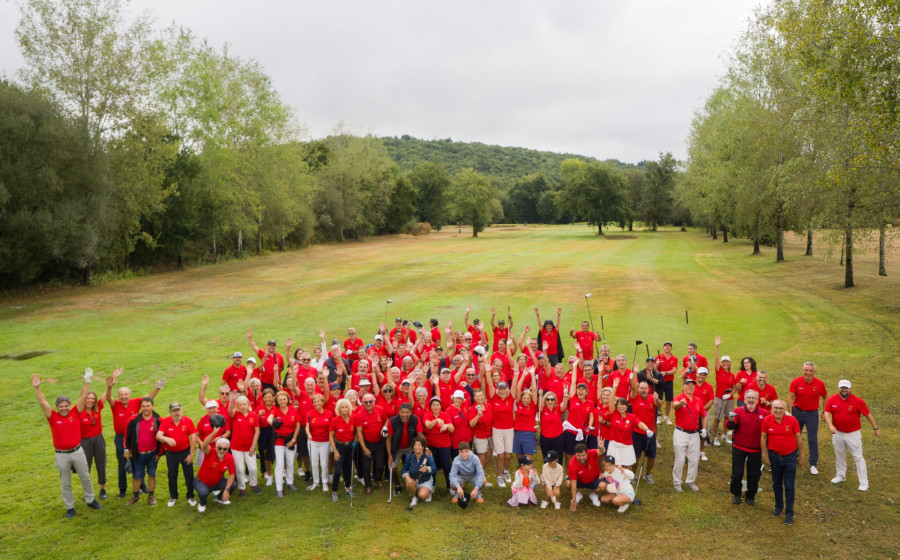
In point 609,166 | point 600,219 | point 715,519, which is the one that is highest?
point 609,166

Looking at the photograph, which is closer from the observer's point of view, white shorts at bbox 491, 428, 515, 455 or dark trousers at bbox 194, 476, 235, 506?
dark trousers at bbox 194, 476, 235, 506

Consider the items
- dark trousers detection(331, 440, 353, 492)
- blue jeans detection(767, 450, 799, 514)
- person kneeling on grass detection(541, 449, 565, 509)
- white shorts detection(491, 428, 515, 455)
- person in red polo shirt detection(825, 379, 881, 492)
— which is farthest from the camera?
white shorts detection(491, 428, 515, 455)

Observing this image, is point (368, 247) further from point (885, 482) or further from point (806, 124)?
point (885, 482)

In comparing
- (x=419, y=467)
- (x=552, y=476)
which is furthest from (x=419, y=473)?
(x=552, y=476)

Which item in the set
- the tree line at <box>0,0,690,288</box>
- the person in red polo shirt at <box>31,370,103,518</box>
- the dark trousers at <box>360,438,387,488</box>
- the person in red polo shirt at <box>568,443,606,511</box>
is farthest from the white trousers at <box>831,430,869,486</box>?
the tree line at <box>0,0,690,288</box>

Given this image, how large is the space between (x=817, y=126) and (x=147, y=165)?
39474mm

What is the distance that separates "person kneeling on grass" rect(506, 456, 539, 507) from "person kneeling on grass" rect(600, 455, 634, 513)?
1231 millimetres

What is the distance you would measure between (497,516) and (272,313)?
20627 millimetres

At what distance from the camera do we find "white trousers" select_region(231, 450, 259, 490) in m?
9.88

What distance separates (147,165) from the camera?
3759cm

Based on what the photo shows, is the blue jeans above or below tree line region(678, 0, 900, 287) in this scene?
below

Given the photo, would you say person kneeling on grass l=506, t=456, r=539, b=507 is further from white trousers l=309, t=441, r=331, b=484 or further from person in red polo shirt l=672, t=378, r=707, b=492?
white trousers l=309, t=441, r=331, b=484

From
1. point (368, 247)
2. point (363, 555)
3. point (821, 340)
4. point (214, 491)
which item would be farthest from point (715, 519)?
point (368, 247)

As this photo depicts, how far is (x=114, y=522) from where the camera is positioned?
9.09 meters
